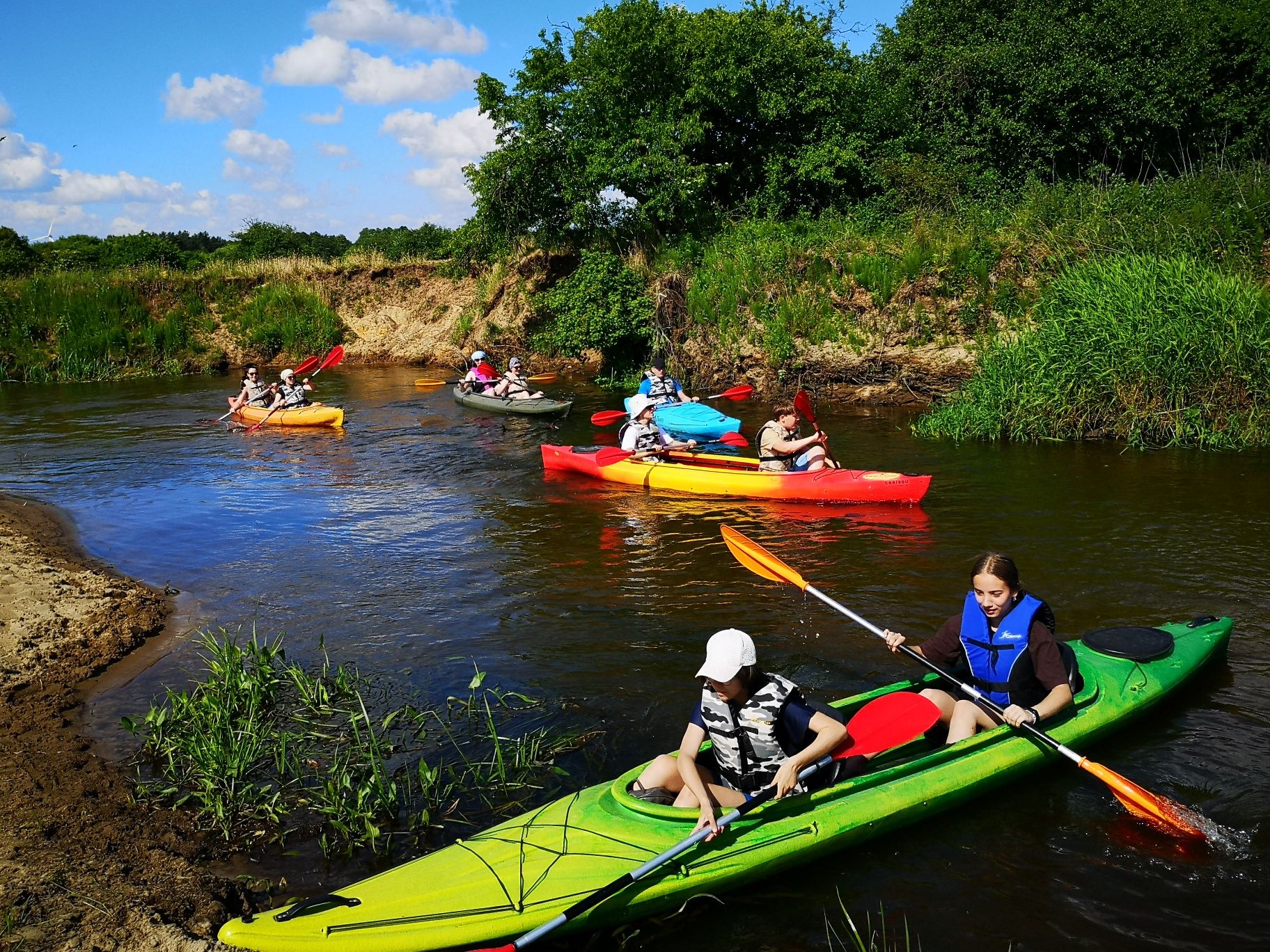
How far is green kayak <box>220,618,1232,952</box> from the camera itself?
3.12 meters

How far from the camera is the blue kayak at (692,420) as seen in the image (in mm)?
12398

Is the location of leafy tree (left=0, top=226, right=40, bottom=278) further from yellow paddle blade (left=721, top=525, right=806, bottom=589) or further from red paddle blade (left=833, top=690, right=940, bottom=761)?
red paddle blade (left=833, top=690, right=940, bottom=761)

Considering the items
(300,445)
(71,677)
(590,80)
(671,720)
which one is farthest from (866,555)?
(590,80)

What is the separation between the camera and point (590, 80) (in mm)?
18531

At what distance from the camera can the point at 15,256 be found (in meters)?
28.2

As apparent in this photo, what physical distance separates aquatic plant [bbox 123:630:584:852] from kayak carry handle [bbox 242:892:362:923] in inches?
26.0

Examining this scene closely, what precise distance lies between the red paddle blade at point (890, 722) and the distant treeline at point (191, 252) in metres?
23.3

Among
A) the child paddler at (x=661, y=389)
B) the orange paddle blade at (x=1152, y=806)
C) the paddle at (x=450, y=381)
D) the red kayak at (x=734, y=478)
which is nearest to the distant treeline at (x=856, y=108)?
the paddle at (x=450, y=381)

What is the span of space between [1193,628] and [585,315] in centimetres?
1349

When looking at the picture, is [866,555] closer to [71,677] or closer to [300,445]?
[71,677]

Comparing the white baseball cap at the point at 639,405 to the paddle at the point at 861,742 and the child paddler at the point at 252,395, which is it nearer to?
the paddle at the point at 861,742

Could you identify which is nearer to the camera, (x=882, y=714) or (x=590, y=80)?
(x=882, y=714)

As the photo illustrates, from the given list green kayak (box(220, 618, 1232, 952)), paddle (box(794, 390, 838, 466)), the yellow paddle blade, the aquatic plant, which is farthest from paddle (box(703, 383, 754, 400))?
green kayak (box(220, 618, 1232, 952))

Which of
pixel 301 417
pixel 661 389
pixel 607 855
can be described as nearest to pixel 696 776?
pixel 607 855
